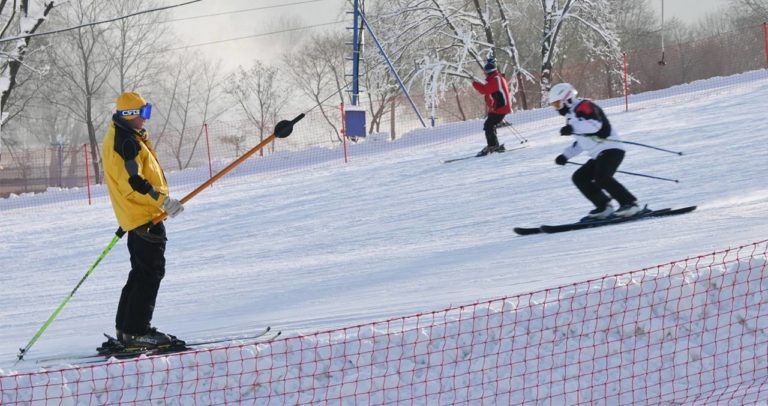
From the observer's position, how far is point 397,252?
10391 millimetres

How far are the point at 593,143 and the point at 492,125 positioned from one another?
7.42 m

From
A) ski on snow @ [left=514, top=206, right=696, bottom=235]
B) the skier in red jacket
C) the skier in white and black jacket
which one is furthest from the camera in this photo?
the skier in red jacket

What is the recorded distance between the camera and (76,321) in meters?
8.55

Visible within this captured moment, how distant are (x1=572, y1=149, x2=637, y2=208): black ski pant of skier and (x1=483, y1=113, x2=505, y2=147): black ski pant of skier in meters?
6.93

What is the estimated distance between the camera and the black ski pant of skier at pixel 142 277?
620cm

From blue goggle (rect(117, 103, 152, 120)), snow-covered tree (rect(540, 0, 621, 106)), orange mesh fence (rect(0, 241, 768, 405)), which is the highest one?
snow-covered tree (rect(540, 0, 621, 106))

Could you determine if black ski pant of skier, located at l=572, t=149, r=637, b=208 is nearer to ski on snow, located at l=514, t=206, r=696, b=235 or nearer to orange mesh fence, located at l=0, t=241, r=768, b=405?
ski on snow, located at l=514, t=206, r=696, b=235

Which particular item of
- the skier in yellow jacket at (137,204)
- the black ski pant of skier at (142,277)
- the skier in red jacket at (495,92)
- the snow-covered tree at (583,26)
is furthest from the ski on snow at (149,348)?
the snow-covered tree at (583,26)

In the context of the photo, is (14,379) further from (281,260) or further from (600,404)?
(281,260)

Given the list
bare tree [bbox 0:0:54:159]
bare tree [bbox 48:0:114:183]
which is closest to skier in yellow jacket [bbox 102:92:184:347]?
bare tree [bbox 0:0:54:159]

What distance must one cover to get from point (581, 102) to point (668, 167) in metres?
4.58

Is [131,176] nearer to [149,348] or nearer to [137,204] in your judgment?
[137,204]

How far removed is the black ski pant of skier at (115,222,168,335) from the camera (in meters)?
6.20

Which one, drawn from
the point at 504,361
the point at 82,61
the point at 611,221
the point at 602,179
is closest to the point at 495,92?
the point at 611,221
